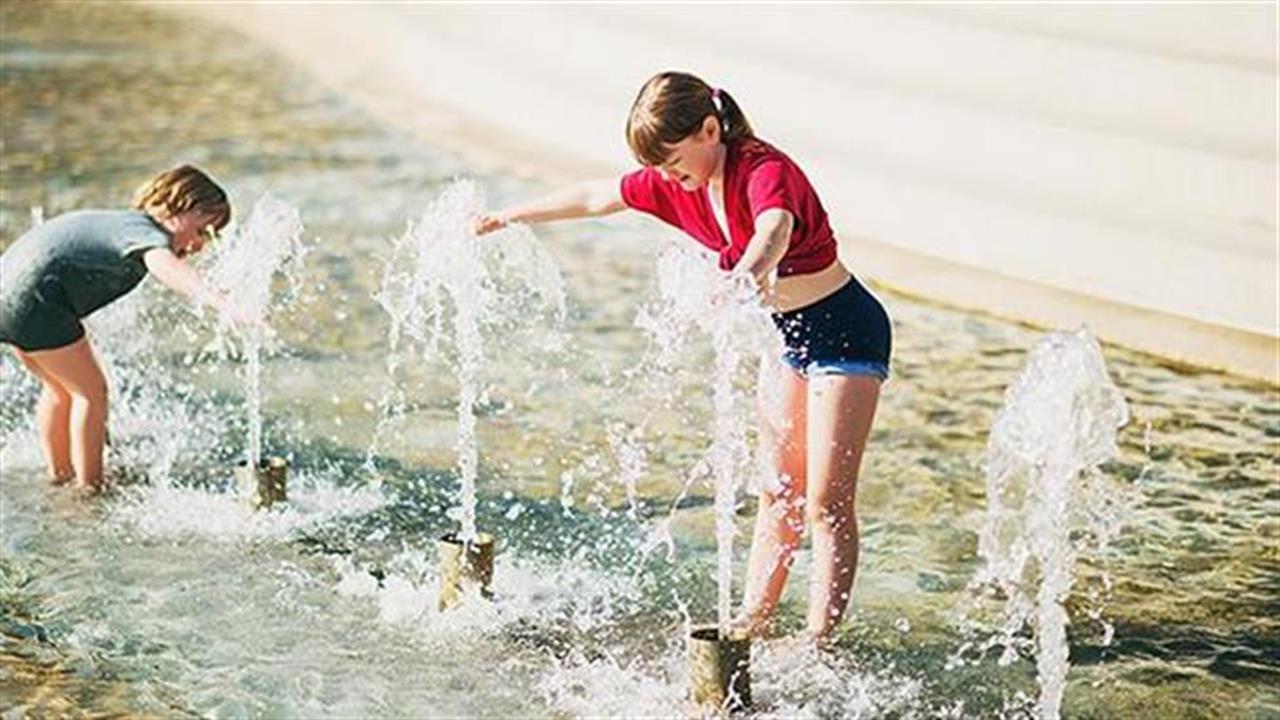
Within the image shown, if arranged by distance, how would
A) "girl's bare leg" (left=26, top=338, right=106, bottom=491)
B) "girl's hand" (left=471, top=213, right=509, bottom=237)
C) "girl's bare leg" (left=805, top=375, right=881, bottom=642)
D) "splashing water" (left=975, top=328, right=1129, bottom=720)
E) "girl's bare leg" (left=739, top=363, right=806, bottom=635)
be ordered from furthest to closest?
"girl's bare leg" (left=26, top=338, right=106, bottom=491)
"girl's hand" (left=471, top=213, right=509, bottom=237)
"girl's bare leg" (left=739, top=363, right=806, bottom=635)
"girl's bare leg" (left=805, top=375, right=881, bottom=642)
"splashing water" (left=975, top=328, right=1129, bottom=720)

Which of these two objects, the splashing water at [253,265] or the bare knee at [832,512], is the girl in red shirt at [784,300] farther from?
the splashing water at [253,265]

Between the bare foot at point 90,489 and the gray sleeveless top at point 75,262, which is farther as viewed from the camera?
the bare foot at point 90,489

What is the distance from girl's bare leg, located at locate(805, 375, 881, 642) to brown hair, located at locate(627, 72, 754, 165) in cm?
59

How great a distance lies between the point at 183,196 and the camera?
Answer: 573 cm

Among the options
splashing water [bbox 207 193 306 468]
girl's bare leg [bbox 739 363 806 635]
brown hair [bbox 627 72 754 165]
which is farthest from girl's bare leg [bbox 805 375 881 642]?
splashing water [bbox 207 193 306 468]

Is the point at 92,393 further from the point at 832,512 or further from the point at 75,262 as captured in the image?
the point at 832,512

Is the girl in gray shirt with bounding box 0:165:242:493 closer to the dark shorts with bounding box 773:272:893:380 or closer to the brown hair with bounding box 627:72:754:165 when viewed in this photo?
the brown hair with bounding box 627:72:754:165

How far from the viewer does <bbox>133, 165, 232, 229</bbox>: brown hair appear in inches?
226

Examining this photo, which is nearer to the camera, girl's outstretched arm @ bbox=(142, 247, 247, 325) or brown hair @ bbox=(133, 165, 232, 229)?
girl's outstretched arm @ bbox=(142, 247, 247, 325)

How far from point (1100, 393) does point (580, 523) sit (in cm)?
189

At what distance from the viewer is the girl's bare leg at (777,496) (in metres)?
4.76

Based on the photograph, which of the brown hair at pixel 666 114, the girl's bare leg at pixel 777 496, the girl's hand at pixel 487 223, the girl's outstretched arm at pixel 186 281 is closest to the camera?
the brown hair at pixel 666 114

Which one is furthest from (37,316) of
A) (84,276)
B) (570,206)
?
(570,206)

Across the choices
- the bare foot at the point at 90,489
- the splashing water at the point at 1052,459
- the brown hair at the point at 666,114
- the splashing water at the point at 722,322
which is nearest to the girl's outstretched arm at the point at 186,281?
the bare foot at the point at 90,489
